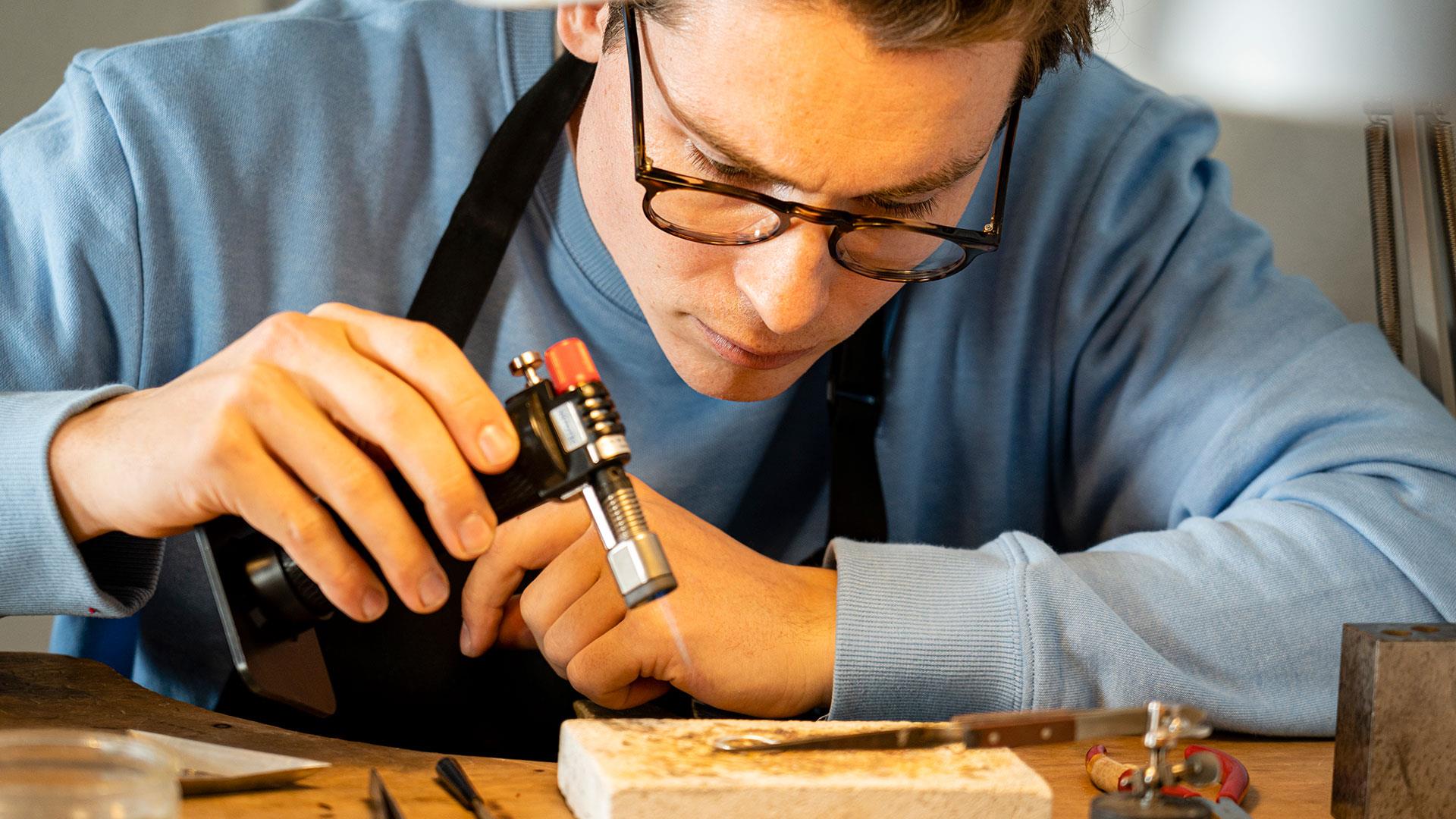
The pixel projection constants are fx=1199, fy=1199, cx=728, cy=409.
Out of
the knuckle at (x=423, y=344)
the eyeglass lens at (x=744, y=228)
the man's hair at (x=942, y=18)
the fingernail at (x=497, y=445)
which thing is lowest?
the fingernail at (x=497, y=445)

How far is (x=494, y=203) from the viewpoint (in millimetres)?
1277

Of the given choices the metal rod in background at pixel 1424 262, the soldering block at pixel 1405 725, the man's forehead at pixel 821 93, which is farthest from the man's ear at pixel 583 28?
the metal rod in background at pixel 1424 262

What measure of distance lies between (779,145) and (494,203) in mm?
499

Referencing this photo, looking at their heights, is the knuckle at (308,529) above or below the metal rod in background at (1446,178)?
below

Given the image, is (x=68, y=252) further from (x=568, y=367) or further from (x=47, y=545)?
(x=568, y=367)

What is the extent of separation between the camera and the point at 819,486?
148 cm

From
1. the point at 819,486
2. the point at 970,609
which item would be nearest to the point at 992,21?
the point at 970,609

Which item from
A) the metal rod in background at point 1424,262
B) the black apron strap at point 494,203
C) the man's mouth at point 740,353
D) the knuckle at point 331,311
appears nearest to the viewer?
the knuckle at point 331,311

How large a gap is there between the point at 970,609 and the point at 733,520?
1.71ft

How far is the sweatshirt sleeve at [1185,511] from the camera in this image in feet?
3.06

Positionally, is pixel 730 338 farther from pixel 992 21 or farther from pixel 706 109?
pixel 992 21

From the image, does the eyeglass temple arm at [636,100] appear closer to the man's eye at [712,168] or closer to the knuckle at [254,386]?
the man's eye at [712,168]

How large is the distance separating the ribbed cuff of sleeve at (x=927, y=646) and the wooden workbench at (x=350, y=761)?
7cm

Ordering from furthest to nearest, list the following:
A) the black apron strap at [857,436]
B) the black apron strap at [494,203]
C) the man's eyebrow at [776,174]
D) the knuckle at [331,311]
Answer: the black apron strap at [857,436] < the black apron strap at [494,203] < the man's eyebrow at [776,174] < the knuckle at [331,311]
